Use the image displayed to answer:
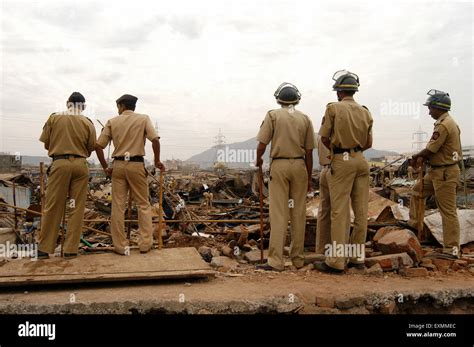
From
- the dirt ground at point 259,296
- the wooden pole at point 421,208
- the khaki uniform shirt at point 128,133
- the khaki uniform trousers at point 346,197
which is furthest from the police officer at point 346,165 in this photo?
the khaki uniform shirt at point 128,133

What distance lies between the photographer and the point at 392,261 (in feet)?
18.8

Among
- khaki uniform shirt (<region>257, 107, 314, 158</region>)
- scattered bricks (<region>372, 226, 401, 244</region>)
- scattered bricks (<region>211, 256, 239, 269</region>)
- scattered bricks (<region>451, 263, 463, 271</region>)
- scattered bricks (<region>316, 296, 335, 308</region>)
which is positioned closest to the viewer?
scattered bricks (<region>316, 296, 335, 308</region>)

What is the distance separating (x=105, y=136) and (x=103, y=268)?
75.8 inches

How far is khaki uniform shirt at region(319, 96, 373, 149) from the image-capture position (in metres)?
5.60

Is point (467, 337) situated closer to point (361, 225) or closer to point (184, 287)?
point (361, 225)

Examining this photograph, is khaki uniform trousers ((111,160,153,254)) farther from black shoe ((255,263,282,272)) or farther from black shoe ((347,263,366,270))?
black shoe ((347,263,366,270))

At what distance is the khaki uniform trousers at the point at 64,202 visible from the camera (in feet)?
18.7

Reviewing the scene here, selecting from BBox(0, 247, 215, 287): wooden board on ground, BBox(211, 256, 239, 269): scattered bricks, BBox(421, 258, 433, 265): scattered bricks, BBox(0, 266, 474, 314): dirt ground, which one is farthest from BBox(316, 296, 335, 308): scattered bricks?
BBox(421, 258, 433, 265): scattered bricks

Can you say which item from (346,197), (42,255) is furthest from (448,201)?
(42,255)

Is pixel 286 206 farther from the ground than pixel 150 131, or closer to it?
closer to it

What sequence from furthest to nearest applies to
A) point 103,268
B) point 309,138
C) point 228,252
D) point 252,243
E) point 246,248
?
point 252,243, point 246,248, point 228,252, point 309,138, point 103,268

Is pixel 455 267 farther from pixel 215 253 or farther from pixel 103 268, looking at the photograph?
pixel 103 268

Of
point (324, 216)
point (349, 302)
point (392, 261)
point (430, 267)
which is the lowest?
point (349, 302)

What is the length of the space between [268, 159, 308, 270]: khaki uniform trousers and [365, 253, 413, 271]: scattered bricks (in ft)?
3.11
